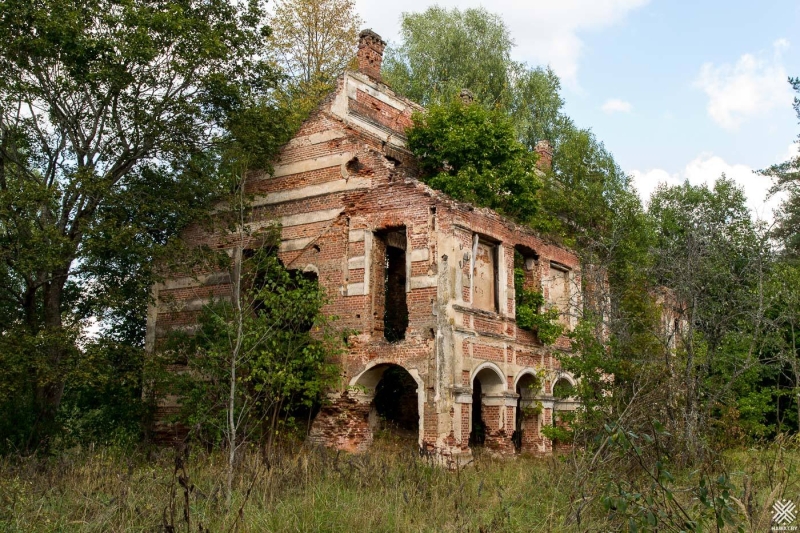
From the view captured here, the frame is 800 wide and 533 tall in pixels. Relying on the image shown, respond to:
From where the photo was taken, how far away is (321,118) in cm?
1945

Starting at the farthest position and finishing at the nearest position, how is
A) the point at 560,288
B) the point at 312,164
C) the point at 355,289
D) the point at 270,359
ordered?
the point at 560,288 < the point at 312,164 < the point at 355,289 < the point at 270,359

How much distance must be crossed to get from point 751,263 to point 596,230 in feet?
42.0

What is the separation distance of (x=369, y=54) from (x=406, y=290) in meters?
8.93

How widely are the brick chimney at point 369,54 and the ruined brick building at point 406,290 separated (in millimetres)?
1258

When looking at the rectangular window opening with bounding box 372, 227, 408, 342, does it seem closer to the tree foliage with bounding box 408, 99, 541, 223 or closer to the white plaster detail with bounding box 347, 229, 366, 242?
the white plaster detail with bounding box 347, 229, 366, 242

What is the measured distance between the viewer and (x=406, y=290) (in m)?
17.2

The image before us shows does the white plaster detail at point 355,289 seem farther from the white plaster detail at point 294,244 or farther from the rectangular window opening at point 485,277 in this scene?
the rectangular window opening at point 485,277

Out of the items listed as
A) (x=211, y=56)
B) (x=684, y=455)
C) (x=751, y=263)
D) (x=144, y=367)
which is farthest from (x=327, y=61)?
(x=684, y=455)

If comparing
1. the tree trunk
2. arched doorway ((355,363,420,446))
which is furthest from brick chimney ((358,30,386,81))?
the tree trunk

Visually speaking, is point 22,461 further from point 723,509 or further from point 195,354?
point 723,509

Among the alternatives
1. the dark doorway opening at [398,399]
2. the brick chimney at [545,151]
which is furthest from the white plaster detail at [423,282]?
the brick chimney at [545,151]

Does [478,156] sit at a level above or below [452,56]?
below

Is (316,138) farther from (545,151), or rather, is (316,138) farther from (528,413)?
(545,151)

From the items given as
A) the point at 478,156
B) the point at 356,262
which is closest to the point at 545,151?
the point at 478,156
